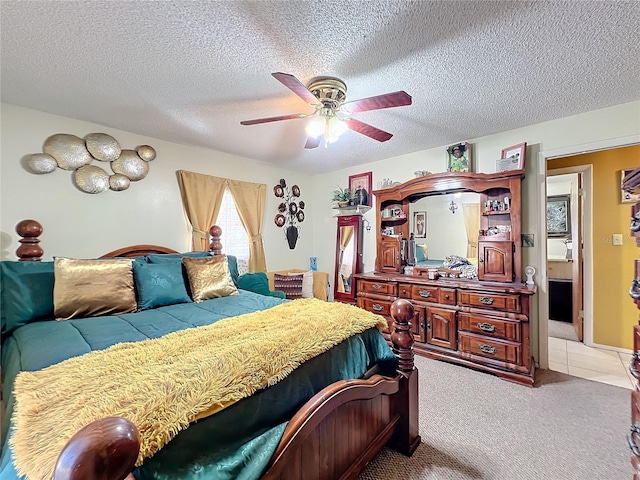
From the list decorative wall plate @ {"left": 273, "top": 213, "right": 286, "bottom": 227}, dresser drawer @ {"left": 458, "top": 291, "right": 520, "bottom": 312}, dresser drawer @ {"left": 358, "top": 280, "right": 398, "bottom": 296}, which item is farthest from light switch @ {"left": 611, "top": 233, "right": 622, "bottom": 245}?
decorative wall plate @ {"left": 273, "top": 213, "right": 286, "bottom": 227}

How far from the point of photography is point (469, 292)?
2.68 m

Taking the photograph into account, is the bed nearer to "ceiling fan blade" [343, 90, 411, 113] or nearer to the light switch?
"ceiling fan blade" [343, 90, 411, 113]

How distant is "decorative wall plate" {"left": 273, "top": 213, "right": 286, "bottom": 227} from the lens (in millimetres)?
4195

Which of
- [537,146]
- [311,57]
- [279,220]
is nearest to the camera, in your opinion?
[311,57]

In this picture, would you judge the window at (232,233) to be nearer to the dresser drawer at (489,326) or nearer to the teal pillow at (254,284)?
the teal pillow at (254,284)

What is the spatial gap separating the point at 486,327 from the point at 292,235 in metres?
2.83

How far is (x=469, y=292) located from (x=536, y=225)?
95 centimetres

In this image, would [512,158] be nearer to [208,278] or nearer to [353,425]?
[353,425]

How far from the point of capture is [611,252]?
10.0ft

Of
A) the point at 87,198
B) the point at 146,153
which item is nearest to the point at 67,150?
the point at 87,198

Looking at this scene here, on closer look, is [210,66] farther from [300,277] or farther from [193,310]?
[300,277]

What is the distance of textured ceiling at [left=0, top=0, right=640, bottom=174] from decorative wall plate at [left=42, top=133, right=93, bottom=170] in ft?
0.70

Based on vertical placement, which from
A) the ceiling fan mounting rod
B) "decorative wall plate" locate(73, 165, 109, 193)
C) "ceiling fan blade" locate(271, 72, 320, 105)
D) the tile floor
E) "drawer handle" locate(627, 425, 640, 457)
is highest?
the ceiling fan mounting rod

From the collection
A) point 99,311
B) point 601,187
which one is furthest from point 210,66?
point 601,187
